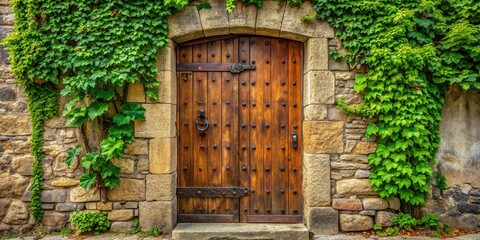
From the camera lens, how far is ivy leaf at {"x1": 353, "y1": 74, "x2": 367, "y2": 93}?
3.12 metres

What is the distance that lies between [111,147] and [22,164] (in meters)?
1.08

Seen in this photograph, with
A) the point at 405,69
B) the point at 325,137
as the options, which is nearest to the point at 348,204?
the point at 325,137

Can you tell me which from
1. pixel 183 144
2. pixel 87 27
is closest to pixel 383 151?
pixel 183 144

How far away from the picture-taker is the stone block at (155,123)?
3.15 metres

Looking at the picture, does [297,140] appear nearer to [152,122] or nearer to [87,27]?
[152,122]

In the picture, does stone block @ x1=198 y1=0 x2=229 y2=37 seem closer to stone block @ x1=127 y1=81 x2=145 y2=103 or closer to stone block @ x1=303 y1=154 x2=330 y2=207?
stone block @ x1=127 y1=81 x2=145 y2=103

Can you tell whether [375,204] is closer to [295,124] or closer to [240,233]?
[295,124]

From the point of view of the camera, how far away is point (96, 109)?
9.79 feet

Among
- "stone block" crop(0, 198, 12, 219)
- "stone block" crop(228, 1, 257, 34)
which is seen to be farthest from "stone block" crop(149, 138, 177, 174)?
"stone block" crop(0, 198, 12, 219)

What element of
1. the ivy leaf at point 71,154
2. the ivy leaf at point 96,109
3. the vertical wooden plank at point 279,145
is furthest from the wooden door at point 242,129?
the ivy leaf at point 71,154

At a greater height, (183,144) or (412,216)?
(183,144)

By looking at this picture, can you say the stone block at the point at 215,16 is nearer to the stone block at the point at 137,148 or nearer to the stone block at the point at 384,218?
the stone block at the point at 137,148

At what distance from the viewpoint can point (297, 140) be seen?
343cm

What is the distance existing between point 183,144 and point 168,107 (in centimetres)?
52
